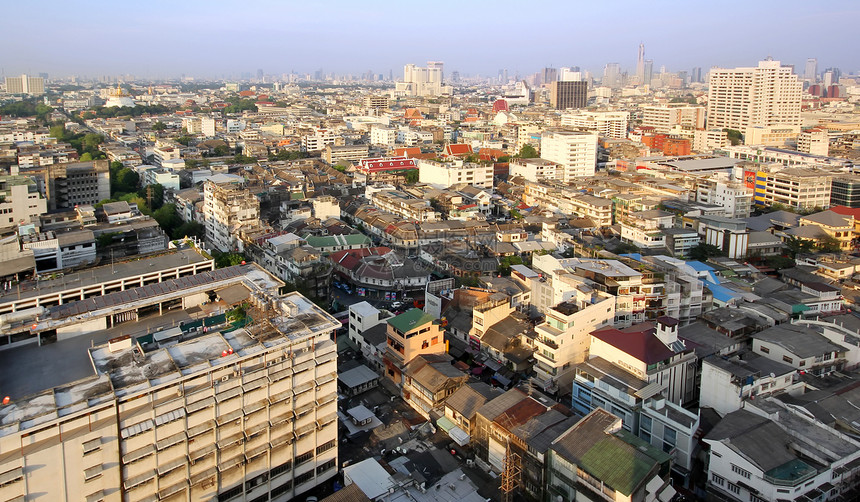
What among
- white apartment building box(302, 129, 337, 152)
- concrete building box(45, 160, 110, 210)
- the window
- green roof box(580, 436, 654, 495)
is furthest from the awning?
white apartment building box(302, 129, 337, 152)

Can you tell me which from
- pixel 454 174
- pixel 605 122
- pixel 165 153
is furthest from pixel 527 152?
pixel 165 153

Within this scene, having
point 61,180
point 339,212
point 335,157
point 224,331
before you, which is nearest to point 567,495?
point 224,331

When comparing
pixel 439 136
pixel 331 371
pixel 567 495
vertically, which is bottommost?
pixel 567 495

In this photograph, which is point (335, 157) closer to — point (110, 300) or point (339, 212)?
point (339, 212)

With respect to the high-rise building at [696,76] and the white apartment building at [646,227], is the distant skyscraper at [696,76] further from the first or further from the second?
the white apartment building at [646,227]

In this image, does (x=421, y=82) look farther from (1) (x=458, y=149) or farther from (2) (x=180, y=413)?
(2) (x=180, y=413)


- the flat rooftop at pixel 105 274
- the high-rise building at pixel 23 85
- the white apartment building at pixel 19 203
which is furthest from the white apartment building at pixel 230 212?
the high-rise building at pixel 23 85

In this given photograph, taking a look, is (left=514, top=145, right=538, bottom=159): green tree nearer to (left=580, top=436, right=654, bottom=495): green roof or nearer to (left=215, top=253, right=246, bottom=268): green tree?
(left=215, top=253, right=246, bottom=268): green tree
